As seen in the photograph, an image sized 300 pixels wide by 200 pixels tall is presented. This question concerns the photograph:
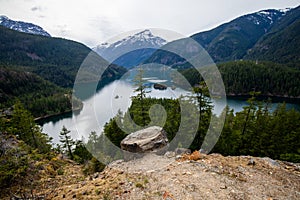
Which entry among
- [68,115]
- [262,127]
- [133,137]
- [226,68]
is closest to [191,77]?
[226,68]

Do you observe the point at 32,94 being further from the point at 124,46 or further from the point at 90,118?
the point at 124,46

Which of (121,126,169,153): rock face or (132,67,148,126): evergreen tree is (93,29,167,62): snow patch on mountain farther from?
(121,126,169,153): rock face

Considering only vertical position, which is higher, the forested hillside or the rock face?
the forested hillside

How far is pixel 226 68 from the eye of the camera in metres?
136

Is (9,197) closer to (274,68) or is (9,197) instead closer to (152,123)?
(152,123)

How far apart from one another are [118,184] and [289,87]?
117094 mm

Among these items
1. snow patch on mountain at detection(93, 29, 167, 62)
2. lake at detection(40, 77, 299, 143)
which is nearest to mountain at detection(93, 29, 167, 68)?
snow patch on mountain at detection(93, 29, 167, 62)

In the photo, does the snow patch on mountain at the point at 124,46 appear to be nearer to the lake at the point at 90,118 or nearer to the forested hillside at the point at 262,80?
the lake at the point at 90,118

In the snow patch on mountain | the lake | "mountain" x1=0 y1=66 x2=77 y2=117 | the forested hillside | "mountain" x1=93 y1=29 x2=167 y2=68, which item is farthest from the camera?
the forested hillside

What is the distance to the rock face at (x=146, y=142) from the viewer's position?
43.6 feet

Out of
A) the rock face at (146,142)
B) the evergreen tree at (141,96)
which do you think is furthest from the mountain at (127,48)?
the rock face at (146,142)

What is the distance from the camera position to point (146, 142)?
13.5 meters

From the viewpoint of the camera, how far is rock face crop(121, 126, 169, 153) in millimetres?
13297

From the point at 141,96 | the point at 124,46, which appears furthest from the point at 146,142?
the point at 124,46
